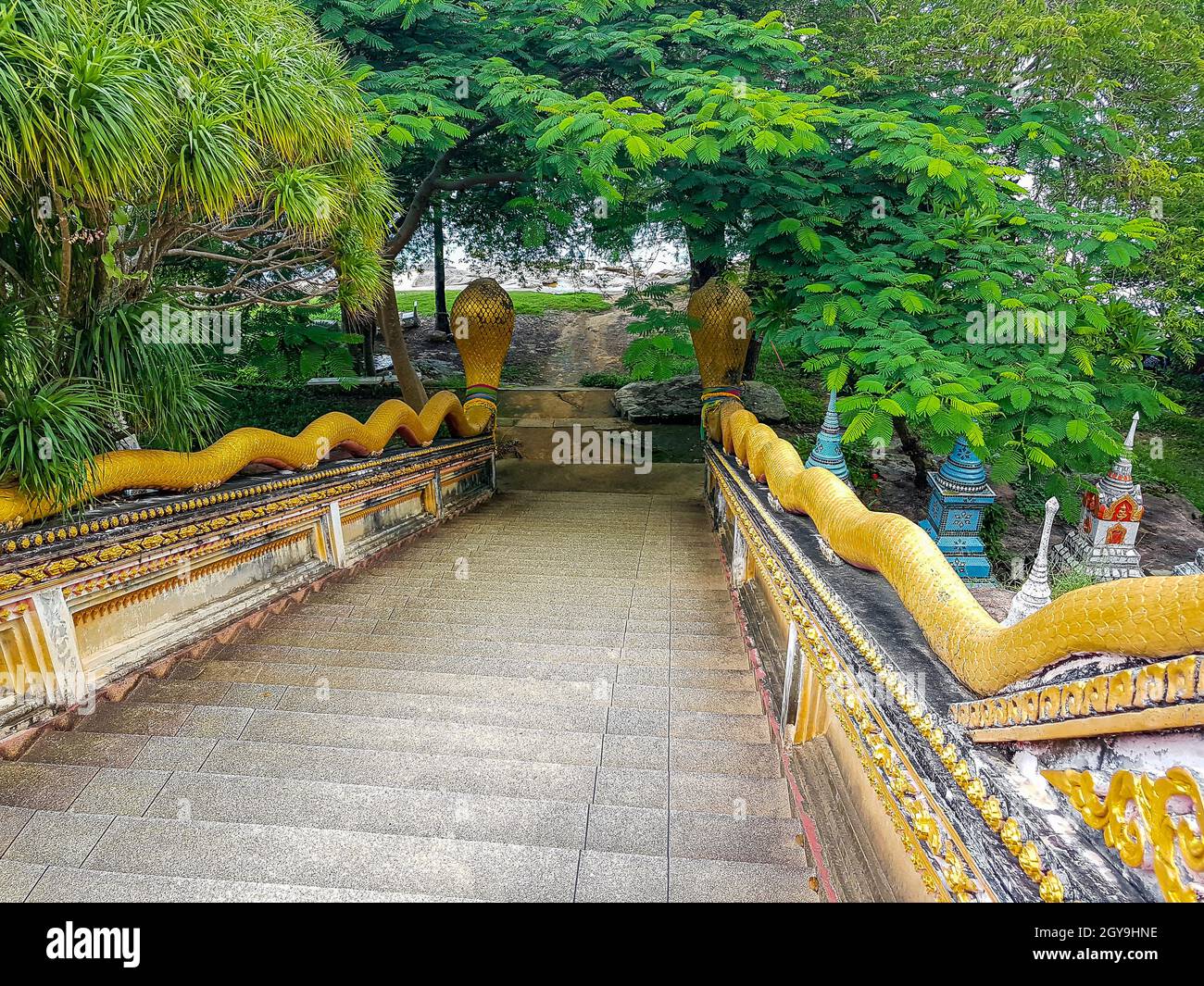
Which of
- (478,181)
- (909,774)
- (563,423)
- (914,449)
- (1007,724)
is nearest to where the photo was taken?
(1007,724)

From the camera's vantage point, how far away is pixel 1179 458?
42.8 ft

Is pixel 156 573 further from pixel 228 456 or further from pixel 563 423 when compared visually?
pixel 563 423

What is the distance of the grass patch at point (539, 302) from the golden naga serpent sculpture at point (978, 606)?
57.9 ft

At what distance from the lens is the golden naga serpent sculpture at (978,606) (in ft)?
3.38

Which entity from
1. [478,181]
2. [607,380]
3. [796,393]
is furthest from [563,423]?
[478,181]

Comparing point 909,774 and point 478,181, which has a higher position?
point 478,181

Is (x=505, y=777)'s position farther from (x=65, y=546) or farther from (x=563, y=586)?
(x=563, y=586)

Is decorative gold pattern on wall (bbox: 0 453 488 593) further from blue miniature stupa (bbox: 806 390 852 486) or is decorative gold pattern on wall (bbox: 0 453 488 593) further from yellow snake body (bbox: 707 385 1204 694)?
blue miniature stupa (bbox: 806 390 852 486)

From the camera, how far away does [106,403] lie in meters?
3.29

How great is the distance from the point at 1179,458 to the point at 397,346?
556 inches

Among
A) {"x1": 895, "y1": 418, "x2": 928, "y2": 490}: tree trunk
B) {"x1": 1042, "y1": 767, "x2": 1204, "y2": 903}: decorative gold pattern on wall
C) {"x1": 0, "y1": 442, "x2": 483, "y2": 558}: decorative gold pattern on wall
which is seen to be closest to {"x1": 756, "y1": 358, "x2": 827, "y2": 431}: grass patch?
{"x1": 895, "y1": 418, "x2": 928, "y2": 490}: tree trunk

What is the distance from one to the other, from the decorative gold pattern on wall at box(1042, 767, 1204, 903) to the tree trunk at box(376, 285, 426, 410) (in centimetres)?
857

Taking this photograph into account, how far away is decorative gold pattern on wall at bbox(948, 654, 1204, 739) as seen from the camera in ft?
3.18
